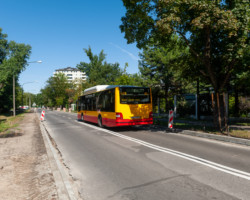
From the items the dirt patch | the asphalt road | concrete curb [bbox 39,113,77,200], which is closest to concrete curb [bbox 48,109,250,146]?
the asphalt road

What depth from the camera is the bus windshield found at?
42.4ft

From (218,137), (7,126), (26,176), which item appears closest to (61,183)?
(26,176)

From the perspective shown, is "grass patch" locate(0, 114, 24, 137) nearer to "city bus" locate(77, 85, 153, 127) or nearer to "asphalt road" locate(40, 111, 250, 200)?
"city bus" locate(77, 85, 153, 127)

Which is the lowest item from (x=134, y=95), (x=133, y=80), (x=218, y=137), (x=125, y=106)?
(x=218, y=137)

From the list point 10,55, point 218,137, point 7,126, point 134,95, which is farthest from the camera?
point 10,55

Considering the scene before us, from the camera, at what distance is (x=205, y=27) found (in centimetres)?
995

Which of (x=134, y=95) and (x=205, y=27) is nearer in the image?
(x=205, y=27)

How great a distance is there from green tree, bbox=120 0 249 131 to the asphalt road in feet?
15.6

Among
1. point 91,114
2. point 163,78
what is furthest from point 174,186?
point 163,78

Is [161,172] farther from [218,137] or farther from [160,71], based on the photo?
[160,71]

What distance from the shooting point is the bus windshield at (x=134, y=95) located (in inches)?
509

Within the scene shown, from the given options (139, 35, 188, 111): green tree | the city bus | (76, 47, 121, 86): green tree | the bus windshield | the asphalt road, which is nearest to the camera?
the asphalt road

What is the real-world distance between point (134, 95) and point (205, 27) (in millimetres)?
5656

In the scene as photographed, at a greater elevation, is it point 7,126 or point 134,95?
point 134,95
